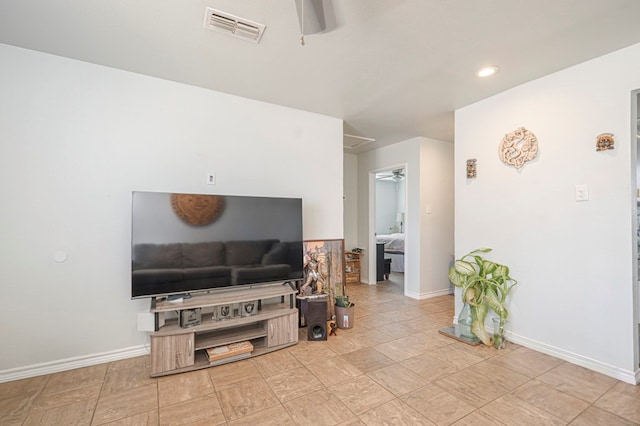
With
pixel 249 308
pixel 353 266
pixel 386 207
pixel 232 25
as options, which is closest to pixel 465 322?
pixel 249 308

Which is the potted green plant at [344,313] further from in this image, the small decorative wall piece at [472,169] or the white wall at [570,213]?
the small decorative wall piece at [472,169]

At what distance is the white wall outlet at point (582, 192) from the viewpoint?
231 centimetres

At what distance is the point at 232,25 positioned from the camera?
1.87 meters

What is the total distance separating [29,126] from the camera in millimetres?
2205

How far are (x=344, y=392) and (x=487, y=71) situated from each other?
9.35ft

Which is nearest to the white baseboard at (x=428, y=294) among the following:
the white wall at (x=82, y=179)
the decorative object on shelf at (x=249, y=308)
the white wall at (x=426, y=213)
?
the white wall at (x=426, y=213)

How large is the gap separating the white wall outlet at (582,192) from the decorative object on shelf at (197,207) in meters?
3.05

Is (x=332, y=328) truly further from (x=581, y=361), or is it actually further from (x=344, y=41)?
(x=344, y=41)

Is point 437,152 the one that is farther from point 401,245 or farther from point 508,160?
point 401,245

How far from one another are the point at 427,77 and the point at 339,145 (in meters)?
1.34

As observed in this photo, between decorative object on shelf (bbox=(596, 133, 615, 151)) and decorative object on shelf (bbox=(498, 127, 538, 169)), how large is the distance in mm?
430

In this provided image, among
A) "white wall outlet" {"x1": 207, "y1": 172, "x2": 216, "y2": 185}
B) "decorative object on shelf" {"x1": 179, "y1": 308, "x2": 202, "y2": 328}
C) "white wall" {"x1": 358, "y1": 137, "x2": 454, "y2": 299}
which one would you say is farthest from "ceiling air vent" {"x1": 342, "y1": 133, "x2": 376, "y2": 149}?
"decorative object on shelf" {"x1": 179, "y1": 308, "x2": 202, "y2": 328}

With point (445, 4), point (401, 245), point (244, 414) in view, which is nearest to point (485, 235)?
point (445, 4)

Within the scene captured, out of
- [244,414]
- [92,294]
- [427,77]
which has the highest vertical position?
[427,77]
